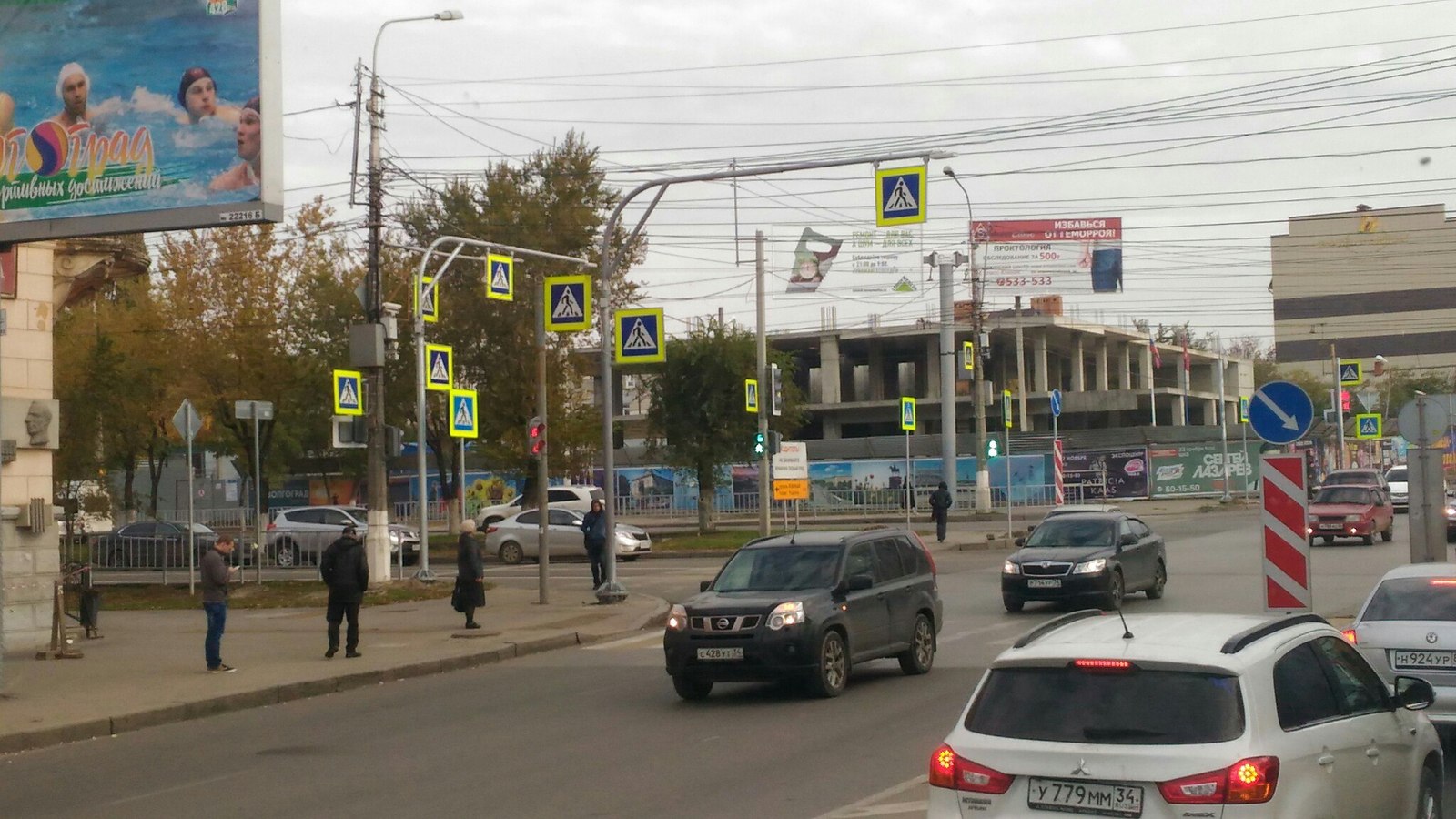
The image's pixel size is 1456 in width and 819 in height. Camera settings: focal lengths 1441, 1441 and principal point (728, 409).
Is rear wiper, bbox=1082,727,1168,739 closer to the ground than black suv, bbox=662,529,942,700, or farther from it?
farther from it

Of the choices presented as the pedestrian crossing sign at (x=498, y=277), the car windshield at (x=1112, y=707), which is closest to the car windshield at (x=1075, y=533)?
the pedestrian crossing sign at (x=498, y=277)

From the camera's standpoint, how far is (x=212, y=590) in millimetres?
17219

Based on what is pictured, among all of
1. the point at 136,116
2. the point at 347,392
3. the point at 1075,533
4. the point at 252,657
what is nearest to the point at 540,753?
the point at 252,657

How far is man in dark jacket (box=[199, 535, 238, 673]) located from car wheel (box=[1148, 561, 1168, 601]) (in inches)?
578

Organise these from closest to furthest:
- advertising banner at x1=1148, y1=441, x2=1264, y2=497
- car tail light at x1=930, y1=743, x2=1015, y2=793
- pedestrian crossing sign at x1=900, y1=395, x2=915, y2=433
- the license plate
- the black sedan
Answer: the license plate < car tail light at x1=930, y1=743, x2=1015, y2=793 < the black sedan < pedestrian crossing sign at x1=900, y1=395, x2=915, y2=433 < advertising banner at x1=1148, y1=441, x2=1264, y2=497

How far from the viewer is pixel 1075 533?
A: 77.3 feet

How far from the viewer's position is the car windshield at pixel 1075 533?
76.2 ft

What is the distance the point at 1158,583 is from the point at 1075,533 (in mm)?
1992

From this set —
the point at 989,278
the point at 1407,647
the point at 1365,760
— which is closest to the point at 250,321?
the point at 1407,647

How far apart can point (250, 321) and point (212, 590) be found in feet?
89.8

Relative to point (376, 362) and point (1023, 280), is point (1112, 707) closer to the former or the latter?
point (376, 362)

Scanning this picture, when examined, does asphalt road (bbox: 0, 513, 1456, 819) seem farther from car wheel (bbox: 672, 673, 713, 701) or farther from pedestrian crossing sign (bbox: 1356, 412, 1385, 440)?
pedestrian crossing sign (bbox: 1356, 412, 1385, 440)

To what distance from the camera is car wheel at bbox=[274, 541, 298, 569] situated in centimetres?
3862

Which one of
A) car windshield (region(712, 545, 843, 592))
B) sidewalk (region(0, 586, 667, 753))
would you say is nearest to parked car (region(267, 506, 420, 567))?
sidewalk (region(0, 586, 667, 753))
